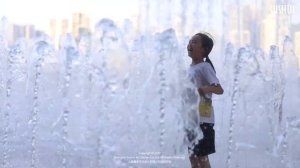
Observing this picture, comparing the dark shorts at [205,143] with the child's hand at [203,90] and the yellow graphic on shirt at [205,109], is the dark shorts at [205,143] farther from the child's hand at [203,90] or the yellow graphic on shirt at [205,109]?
the child's hand at [203,90]

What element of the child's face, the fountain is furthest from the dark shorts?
the fountain

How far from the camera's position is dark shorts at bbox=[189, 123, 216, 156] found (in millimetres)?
3350

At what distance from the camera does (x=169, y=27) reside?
6.12m

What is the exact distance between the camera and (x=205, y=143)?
3.35 m

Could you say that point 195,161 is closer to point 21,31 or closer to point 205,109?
point 205,109

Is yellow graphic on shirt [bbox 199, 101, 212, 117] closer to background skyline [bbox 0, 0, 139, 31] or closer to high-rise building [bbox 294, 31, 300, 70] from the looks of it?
background skyline [bbox 0, 0, 139, 31]

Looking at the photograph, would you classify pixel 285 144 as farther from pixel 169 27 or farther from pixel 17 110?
pixel 17 110

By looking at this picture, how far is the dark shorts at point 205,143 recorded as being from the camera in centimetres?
335

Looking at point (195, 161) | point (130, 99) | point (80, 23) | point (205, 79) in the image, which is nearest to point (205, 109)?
point (205, 79)

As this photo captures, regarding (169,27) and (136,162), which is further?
(169,27)

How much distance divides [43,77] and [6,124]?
472 mm

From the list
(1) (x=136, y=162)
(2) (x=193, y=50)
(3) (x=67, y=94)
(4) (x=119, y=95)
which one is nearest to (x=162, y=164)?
(1) (x=136, y=162)

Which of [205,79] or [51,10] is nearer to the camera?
[205,79]

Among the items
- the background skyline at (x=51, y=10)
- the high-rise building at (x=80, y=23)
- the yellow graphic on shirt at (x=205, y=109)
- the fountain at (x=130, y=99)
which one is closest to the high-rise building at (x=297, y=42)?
the fountain at (x=130, y=99)
